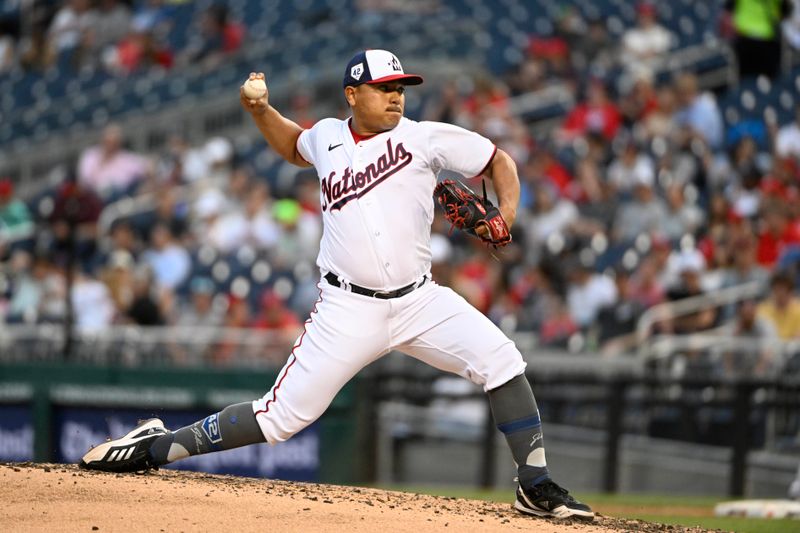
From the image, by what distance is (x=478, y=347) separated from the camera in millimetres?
5621

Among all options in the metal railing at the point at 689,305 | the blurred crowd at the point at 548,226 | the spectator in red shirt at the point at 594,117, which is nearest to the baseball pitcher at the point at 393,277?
the blurred crowd at the point at 548,226

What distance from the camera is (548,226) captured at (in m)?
12.5

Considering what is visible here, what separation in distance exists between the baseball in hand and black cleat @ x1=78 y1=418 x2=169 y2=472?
4.88 ft

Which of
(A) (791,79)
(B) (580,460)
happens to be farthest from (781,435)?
(A) (791,79)

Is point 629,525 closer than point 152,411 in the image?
Yes

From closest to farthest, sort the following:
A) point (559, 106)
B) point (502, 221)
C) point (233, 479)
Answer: point (502, 221) → point (233, 479) → point (559, 106)

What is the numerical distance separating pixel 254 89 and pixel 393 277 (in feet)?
3.31

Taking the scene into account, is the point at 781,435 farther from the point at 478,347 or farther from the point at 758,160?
the point at 478,347

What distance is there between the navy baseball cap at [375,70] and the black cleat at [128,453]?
1.75 m

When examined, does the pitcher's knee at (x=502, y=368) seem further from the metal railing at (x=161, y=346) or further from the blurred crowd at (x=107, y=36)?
the blurred crowd at (x=107, y=36)

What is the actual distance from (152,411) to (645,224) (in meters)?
4.55

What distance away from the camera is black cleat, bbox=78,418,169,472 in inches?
237

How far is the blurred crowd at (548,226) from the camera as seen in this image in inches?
448

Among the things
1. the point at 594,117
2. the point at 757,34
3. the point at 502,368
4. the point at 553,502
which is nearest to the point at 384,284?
the point at 502,368
